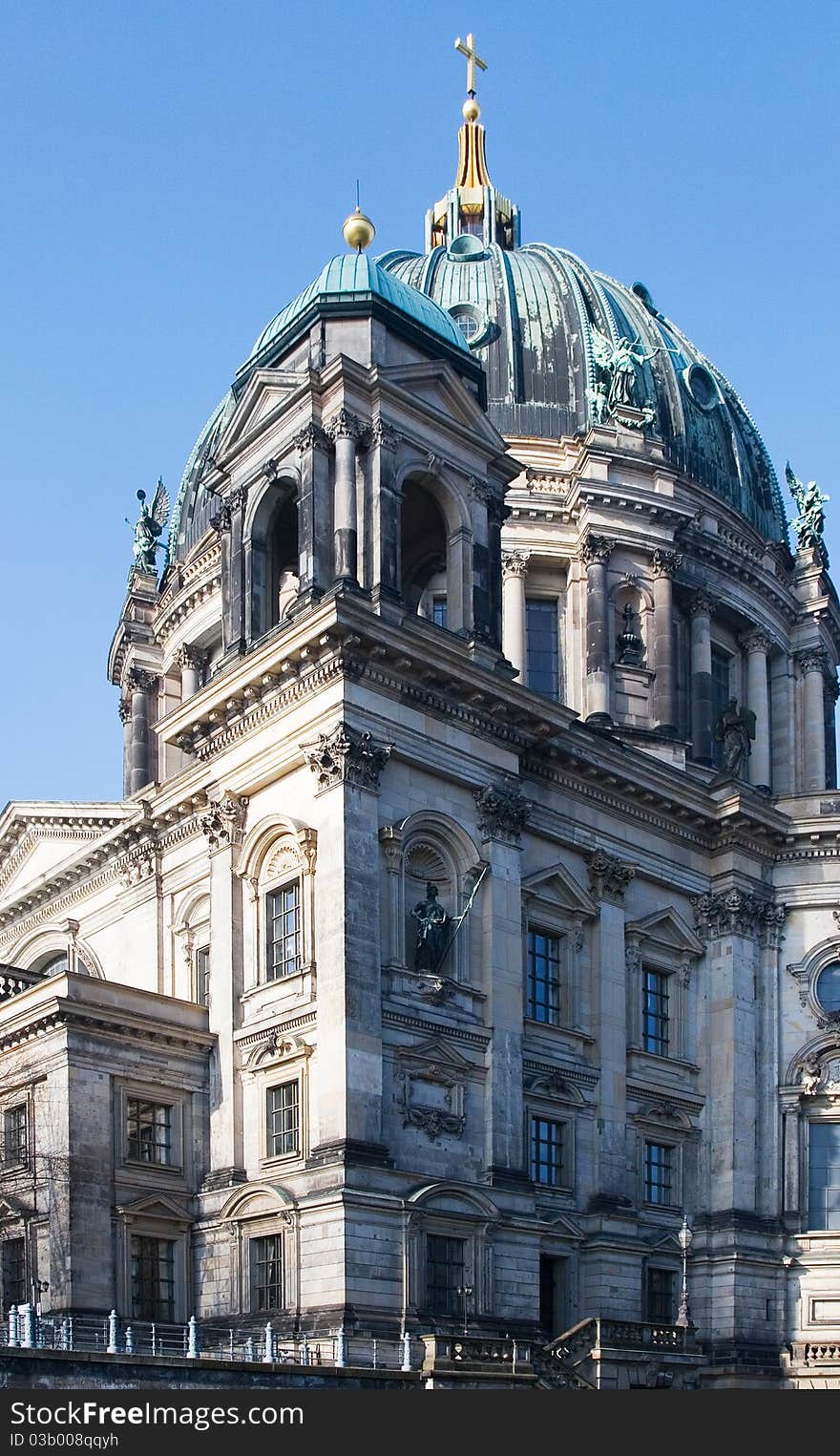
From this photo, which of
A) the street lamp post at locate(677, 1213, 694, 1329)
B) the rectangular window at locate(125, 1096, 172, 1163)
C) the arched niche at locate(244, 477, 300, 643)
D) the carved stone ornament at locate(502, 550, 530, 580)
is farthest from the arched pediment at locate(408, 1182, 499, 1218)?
the carved stone ornament at locate(502, 550, 530, 580)

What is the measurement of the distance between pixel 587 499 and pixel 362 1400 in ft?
130

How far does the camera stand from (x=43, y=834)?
61.1 meters

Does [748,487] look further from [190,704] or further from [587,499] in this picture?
[190,704]

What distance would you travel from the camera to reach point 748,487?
234 feet

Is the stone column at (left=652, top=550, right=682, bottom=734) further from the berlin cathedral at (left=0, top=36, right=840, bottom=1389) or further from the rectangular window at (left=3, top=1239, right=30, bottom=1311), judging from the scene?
the rectangular window at (left=3, top=1239, right=30, bottom=1311)

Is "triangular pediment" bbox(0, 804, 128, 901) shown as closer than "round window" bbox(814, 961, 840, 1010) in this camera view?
No

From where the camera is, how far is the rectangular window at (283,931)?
145 ft

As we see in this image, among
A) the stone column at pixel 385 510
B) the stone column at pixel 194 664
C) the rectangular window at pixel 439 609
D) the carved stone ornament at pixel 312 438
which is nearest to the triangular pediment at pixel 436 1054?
the stone column at pixel 385 510

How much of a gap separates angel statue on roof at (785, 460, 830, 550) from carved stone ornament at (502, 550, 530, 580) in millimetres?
13797

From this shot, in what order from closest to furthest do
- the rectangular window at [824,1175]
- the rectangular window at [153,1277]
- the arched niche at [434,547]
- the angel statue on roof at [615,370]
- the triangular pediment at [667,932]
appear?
the rectangular window at [153,1277] → the arched niche at [434,547] → the triangular pediment at [667,932] → the rectangular window at [824,1175] → the angel statue on roof at [615,370]

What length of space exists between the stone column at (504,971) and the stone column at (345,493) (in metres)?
6.25

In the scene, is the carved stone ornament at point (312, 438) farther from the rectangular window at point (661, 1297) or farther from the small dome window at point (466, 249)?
the small dome window at point (466, 249)

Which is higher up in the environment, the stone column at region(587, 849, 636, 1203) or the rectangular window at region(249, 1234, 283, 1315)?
the stone column at region(587, 849, 636, 1203)

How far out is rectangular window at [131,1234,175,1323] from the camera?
4406cm
